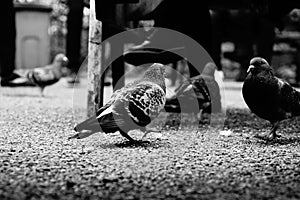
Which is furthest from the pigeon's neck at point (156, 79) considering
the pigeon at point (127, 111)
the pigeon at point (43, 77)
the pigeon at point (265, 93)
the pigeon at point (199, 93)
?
the pigeon at point (43, 77)

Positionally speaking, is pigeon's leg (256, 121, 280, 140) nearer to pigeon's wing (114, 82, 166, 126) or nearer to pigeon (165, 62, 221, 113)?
pigeon's wing (114, 82, 166, 126)

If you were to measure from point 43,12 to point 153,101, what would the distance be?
11.1 meters

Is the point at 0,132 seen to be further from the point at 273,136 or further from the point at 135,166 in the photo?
the point at 273,136

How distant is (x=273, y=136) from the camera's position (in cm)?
351

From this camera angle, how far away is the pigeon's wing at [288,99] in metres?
3.44

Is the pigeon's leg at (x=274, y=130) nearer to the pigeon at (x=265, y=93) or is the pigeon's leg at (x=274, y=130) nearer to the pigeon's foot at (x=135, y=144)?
the pigeon at (x=265, y=93)

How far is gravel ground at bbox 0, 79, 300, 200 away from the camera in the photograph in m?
2.00

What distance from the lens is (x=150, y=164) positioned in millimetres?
2561

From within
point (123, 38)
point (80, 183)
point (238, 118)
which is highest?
point (123, 38)

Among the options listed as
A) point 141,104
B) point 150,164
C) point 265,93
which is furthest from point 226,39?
point 150,164

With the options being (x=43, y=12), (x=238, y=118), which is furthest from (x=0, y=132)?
(x=43, y=12)

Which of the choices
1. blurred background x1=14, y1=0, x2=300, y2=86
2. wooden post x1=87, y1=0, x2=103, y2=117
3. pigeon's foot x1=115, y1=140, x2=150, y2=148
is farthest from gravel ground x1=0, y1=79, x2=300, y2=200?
blurred background x1=14, y1=0, x2=300, y2=86

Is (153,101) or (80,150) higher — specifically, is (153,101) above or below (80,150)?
above

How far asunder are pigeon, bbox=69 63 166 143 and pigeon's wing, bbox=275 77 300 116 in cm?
83
